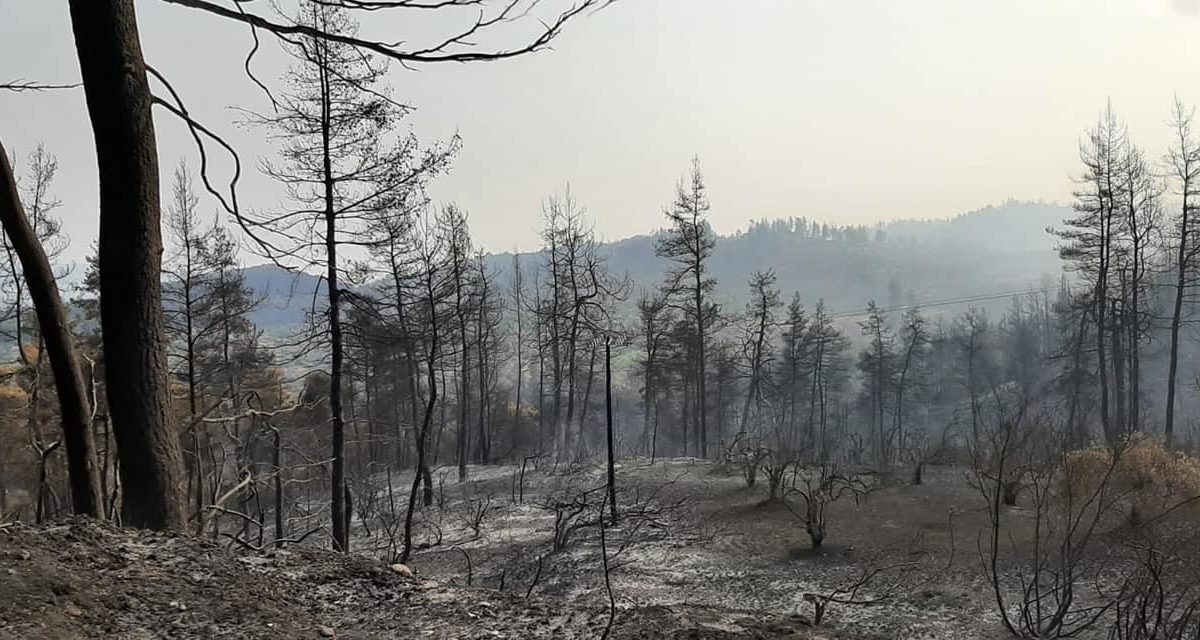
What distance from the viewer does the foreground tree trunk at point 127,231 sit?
12.3ft

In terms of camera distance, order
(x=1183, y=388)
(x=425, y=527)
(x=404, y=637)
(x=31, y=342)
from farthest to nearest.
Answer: (x=1183, y=388) → (x=31, y=342) → (x=425, y=527) → (x=404, y=637)

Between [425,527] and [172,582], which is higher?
[172,582]

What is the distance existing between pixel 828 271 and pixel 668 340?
513 ft

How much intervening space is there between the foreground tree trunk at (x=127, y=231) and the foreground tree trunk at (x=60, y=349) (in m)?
0.41

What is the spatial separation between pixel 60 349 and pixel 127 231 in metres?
0.77

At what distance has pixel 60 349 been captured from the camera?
402 cm

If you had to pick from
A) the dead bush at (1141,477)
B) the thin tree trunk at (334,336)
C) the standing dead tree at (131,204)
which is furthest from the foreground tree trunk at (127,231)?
the dead bush at (1141,477)

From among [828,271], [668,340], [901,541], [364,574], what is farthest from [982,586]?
[828,271]

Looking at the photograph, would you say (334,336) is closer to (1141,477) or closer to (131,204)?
(131,204)

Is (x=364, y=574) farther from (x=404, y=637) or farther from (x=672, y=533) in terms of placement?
(x=672, y=533)

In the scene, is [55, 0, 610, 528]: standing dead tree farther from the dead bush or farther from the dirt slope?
the dead bush

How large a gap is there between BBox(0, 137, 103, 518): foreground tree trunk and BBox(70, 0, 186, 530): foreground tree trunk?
16.2 inches

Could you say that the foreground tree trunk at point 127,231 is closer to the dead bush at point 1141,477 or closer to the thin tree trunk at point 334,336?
the thin tree trunk at point 334,336

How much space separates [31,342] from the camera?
20188 mm
